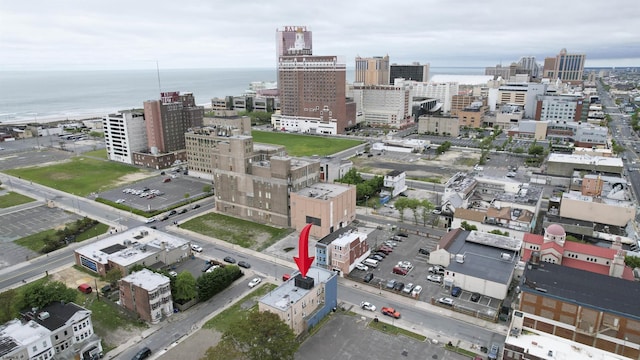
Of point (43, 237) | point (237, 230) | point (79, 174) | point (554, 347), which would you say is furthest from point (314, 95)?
point (554, 347)

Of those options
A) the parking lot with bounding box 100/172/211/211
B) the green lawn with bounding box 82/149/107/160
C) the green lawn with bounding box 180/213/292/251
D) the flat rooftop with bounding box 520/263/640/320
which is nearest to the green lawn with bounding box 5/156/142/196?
the green lawn with bounding box 82/149/107/160

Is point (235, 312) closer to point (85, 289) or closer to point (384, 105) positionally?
point (85, 289)

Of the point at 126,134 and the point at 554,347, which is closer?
the point at 554,347

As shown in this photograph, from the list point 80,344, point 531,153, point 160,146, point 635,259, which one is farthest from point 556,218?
point 160,146

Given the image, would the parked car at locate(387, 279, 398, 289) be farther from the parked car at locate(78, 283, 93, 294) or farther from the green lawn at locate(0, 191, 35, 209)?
the green lawn at locate(0, 191, 35, 209)

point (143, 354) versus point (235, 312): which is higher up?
point (143, 354)

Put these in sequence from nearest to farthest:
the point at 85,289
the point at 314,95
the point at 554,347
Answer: the point at 554,347
the point at 85,289
the point at 314,95

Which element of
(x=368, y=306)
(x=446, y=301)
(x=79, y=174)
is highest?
(x=79, y=174)

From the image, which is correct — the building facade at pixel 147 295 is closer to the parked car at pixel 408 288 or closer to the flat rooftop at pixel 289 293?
the flat rooftop at pixel 289 293
